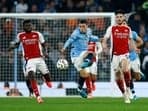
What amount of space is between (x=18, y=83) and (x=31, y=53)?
4359 millimetres

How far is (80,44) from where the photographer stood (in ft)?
75.0

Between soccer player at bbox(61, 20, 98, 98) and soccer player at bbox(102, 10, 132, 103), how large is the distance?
3270 mm

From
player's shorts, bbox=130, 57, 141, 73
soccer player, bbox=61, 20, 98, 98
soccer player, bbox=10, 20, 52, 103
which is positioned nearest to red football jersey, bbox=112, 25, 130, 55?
soccer player, bbox=10, 20, 52, 103

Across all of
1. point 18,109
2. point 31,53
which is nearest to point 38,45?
point 31,53

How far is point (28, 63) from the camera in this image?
66.0 ft

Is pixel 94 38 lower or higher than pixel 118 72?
higher

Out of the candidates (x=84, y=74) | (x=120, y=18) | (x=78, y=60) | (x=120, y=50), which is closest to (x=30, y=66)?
(x=120, y=50)

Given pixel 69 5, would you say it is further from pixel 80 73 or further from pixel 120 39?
pixel 120 39

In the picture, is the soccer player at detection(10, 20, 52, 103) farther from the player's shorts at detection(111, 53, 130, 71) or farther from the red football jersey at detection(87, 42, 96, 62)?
the red football jersey at detection(87, 42, 96, 62)

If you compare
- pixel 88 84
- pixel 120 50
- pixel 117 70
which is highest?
pixel 120 50

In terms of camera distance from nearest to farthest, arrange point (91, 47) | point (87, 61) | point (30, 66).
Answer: point (30, 66) → point (87, 61) → point (91, 47)

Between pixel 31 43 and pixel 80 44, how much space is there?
2.97 m

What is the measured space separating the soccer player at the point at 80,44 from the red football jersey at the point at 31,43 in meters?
2.26

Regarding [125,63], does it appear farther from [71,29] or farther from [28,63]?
[71,29]
